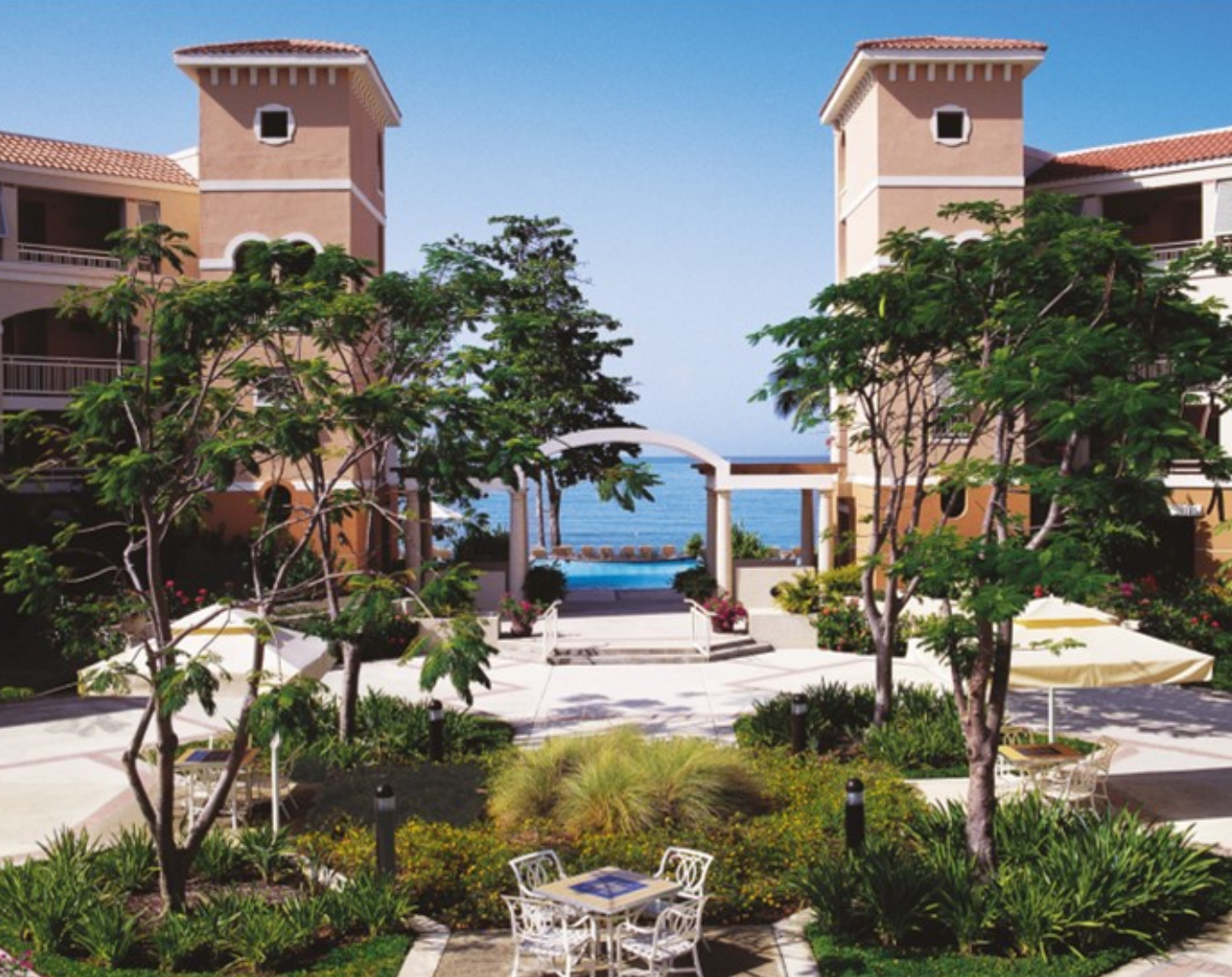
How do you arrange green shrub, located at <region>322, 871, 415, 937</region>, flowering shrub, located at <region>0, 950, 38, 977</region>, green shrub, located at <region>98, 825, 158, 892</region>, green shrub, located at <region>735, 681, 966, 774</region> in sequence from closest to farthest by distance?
1. flowering shrub, located at <region>0, 950, 38, 977</region>
2. green shrub, located at <region>322, 871, 415, 937</region>
3. green shrub, located at <region>98, 825, 158, 892</region>
4. green shrub, located at <region>735, 681, 966, 774</region>

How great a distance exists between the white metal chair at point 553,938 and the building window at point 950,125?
2256 cm

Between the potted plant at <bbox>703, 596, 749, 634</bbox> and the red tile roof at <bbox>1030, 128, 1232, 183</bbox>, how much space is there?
A: 1347cm

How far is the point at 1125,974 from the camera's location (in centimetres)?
938

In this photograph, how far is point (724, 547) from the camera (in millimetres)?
27703

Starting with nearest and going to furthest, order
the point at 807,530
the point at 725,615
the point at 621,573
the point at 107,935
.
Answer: the point at 107,935
the point at 725,615
the point at 807,530
the point at 621,573

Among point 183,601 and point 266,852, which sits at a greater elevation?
point 183,601

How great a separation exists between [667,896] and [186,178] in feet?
85.3

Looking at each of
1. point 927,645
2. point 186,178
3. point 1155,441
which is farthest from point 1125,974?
point 186,178

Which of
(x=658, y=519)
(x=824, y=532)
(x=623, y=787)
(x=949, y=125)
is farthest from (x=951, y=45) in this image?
Answer: (x=658, y=519)

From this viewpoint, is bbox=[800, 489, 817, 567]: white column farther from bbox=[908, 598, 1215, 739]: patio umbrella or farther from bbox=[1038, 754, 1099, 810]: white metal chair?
bbox=[1038, 754, 1099, 810]: white metal chair

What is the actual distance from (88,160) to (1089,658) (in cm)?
2619

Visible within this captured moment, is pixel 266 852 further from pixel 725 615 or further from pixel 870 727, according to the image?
pixel 725 615

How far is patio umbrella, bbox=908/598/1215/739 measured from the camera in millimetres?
12805

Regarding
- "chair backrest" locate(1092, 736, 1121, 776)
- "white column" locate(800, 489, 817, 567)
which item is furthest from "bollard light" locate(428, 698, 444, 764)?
"white column" locate(800, 489, 817, 567)
